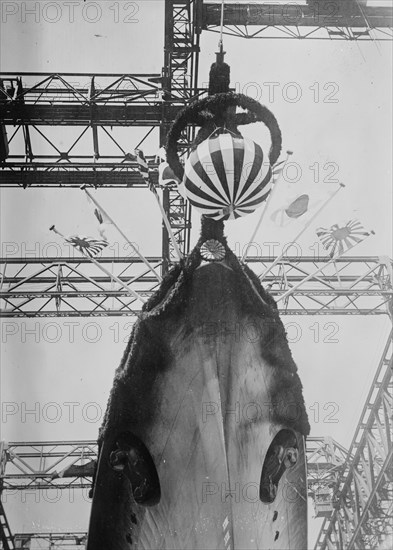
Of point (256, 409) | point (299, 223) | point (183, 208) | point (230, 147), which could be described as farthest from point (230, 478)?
point (183, 208)

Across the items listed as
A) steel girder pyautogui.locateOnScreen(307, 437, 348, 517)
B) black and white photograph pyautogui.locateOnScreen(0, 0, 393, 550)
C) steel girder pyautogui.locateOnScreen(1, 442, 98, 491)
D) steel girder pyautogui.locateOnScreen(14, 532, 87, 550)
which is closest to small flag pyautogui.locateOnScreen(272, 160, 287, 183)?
black and white photograph pyautogui.locateOnScreen(0, 0, 393, 550)

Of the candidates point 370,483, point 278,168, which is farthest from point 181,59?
point 370,483

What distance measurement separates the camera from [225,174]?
7102 millimetres

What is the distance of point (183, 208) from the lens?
14156 millimetres

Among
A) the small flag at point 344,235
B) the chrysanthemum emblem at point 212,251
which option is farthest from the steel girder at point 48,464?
the chrysanthemum emblem at point 212,251

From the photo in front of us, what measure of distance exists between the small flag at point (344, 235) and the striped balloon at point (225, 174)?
6.18m

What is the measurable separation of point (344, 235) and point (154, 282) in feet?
17.4

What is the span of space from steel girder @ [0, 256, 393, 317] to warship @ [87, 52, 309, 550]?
294 inches

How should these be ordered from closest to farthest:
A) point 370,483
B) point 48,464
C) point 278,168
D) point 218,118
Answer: point 218,118 → point 278,168 → point 370,483 → point 48,464

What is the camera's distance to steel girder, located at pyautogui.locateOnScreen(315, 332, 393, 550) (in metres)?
15.4

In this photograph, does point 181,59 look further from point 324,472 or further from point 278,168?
point 324,472

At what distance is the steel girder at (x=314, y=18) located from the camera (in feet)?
42.9

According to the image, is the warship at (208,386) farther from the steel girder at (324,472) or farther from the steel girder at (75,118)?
the steel girder at (324,472)

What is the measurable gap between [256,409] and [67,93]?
8075 millimetres
